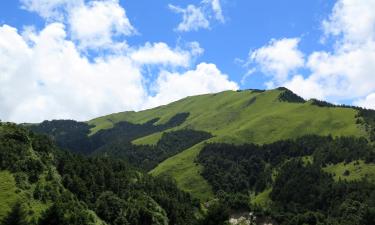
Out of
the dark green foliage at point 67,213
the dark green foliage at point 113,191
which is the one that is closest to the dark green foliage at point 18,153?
the dark green foliage at point 67,213

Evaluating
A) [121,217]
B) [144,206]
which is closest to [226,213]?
[121,217]

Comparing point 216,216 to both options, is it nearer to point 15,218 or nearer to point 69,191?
point 69,191

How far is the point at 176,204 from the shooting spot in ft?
651

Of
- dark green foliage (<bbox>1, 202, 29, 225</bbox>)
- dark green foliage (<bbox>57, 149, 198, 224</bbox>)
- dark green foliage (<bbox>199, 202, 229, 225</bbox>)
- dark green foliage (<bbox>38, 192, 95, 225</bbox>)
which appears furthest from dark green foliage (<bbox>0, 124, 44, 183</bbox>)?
dark green foliage (<bbox>199, 202, 229, 225</bbox>)

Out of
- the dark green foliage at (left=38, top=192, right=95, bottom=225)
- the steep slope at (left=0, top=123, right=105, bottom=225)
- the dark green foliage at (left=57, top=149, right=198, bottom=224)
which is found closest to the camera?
the dark green foliage at (left=38, top=192, right=95, bottom=225)

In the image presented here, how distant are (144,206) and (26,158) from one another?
160 ft

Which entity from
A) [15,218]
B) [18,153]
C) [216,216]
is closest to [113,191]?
[18,153]

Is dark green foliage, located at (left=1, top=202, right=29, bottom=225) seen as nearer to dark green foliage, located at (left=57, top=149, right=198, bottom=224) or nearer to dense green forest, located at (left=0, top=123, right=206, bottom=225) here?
dense green forest, located at (left=0, top=123, right=206, bottom=225)

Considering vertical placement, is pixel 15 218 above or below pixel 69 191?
below

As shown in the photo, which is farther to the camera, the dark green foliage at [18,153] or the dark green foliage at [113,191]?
the dark green foliage at [113,191]

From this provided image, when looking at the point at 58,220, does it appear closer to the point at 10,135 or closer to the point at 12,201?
the point at 12,201

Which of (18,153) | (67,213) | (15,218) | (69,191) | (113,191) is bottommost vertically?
(67,213)

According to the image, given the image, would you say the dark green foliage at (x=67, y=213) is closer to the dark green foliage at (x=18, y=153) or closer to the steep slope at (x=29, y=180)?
the steep slope at (x=29, y=180)

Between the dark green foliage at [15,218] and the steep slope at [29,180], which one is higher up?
the steep slope at [29,180]
